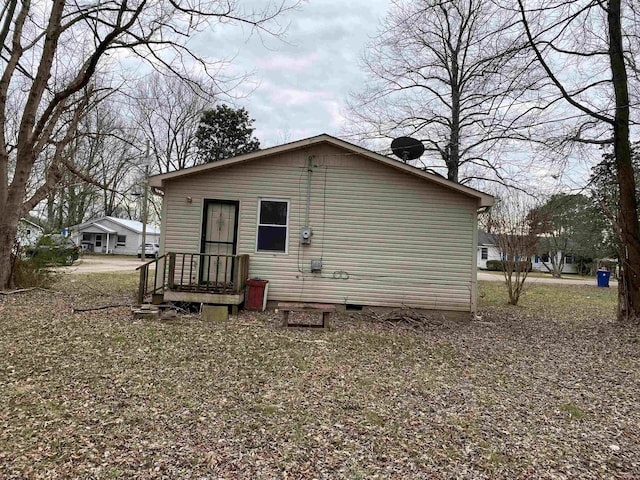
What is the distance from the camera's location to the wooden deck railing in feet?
26.8

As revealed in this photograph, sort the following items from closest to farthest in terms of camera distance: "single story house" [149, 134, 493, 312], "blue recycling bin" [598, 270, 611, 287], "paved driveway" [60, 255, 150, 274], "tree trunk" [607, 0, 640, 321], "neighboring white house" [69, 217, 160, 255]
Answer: "tree trunk" [607, 0, 640, 321], "single story house" [149, 134, 493, 312], "paved driveway" [60, 255, 150, 274], "blue recycling bin" [598, 270, 611, 287], "neighboring white house" [69, 217, 160, 255]

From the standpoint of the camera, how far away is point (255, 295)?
8.65 m

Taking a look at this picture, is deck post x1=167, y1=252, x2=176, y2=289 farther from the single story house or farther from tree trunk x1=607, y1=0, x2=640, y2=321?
tree trunk x1=607, y1=0, x2=640, y2=321

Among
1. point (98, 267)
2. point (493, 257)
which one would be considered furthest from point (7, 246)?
point (493, 257)

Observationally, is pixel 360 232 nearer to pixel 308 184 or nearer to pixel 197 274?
pixel 308 184

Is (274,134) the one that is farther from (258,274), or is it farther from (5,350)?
(5,350)

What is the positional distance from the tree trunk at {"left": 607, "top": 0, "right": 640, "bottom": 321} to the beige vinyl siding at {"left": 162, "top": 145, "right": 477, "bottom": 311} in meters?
2.85

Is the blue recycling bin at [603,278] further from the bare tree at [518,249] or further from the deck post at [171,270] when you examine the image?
the deck post at [171,270]

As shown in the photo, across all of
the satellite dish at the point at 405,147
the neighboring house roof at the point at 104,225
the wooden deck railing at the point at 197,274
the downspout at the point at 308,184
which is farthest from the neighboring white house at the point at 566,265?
the wooden deck railing at the point at 197,274

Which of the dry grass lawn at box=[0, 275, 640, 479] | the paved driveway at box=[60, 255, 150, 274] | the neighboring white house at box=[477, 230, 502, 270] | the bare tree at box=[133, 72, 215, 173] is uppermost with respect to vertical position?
the bare tree at box=[133, 72, 215, 173]

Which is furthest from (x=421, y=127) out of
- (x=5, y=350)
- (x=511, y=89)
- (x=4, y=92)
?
(x=5, y=350)

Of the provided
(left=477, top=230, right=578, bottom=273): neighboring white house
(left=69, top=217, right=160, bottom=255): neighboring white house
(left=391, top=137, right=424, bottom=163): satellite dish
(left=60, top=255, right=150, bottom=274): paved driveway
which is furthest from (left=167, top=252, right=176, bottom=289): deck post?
(left=477, top=230, right=578, bottom=273): neighboring white house

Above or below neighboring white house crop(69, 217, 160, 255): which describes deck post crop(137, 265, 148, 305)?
below

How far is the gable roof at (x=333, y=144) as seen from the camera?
8.60 m
